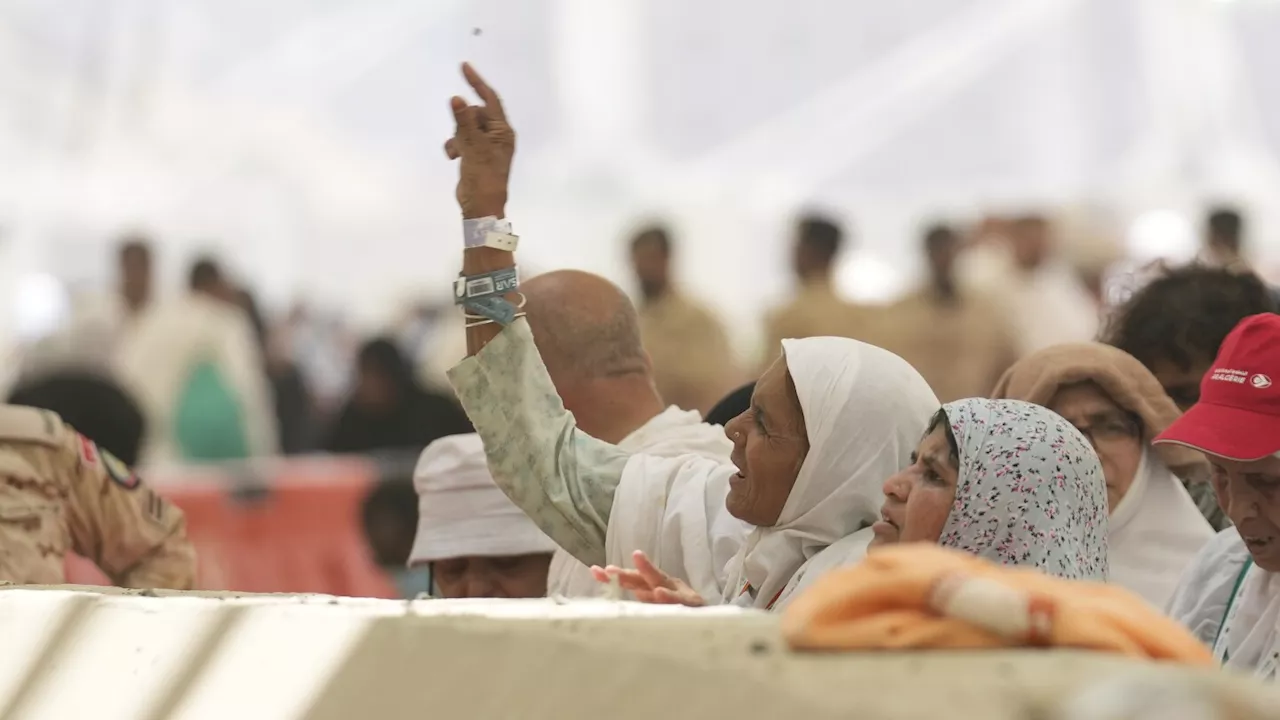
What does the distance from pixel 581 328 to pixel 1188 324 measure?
1318 millimetres

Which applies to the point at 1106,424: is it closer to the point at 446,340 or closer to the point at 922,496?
the point at 922,496

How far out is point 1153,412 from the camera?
Answer: 386 cm

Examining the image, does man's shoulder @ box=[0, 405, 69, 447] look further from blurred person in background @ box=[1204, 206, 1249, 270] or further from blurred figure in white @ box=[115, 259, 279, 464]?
blurred person in background @ box=[1204, 206, 1249, 270]

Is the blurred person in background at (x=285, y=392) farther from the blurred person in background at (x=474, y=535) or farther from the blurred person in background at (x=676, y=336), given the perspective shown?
the blurred person in background at (x=474, y=535)

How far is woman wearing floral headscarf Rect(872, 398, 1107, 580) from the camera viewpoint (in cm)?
270

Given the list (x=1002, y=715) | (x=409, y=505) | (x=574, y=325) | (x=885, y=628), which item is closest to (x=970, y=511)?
(x=885, y=628)

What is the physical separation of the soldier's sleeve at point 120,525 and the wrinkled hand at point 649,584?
1.41 metres

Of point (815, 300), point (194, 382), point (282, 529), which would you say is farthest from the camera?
point (194, 382)

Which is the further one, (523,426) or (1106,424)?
(1106,424)

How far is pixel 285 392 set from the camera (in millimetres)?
11531

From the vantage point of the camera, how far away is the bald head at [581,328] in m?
4.03

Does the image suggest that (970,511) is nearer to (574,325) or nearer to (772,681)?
(772,681)

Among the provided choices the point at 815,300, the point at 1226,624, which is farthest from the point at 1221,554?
the point at 815,300

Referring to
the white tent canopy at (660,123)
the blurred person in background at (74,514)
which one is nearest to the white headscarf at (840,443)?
the blurred person in background at (74,514)
